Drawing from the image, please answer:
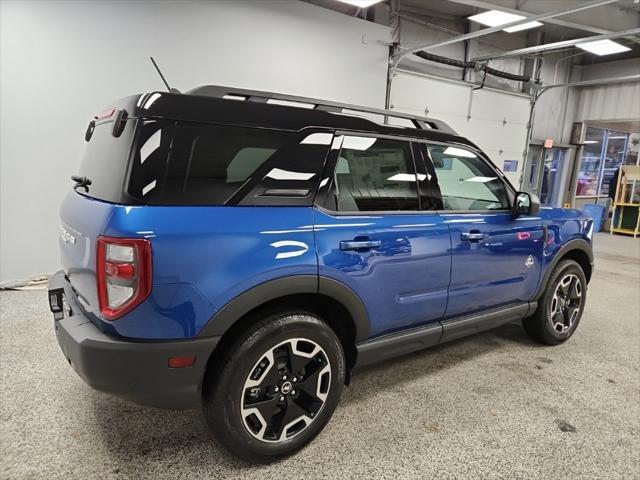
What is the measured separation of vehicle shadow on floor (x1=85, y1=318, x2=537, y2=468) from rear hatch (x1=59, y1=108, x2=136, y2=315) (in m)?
0.75

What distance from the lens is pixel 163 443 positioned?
1.98 metres

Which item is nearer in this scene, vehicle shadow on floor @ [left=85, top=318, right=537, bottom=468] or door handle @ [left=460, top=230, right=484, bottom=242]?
vehicle shadow on floor @ [left=85, top=318, right=537, bottom=468]

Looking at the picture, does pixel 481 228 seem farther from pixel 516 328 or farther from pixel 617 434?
pixel 516 328

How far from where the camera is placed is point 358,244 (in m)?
1.95

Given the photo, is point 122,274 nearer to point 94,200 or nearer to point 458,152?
point 94,200

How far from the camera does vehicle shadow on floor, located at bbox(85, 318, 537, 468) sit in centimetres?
188

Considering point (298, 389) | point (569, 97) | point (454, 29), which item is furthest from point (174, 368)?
point (569, 97)

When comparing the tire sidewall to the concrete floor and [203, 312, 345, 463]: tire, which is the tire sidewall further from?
[203, 312, 345, 463]: tire

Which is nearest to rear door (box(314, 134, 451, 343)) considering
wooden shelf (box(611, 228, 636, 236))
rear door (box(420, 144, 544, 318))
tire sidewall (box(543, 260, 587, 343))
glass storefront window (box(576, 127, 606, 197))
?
rear door (box(420, 144, 544, 318))

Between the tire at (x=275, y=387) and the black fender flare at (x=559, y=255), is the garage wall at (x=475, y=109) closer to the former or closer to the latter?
the black fender flare at (x=559, y=255)

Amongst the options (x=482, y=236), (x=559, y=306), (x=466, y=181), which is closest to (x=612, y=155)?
(x=559, y=306)

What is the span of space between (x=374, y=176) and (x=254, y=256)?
889 millimetres

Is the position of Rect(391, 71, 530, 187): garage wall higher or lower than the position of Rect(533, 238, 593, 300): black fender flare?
higher

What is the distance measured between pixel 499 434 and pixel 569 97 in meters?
11.7
